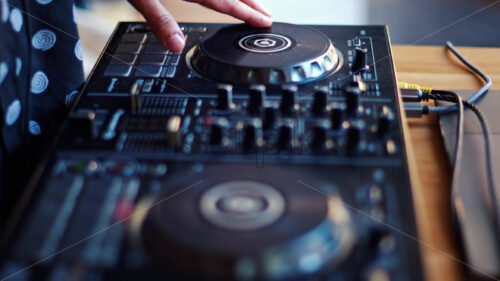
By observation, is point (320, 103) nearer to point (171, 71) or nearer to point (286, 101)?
point (286, 101)

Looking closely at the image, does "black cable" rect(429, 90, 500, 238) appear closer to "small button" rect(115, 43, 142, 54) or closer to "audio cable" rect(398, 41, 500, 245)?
"audio cable" rect(398, 41, 500, 245)

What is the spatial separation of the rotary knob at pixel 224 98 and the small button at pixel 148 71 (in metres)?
0.14

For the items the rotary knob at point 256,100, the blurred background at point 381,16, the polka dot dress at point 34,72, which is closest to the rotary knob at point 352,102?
the rotary knob at point 256,100

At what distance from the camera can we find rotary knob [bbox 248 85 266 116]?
0.64m

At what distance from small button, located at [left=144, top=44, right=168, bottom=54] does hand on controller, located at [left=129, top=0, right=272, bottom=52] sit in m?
0.01

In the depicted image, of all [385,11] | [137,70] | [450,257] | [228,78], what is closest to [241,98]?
[228,78]

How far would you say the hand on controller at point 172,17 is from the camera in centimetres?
81

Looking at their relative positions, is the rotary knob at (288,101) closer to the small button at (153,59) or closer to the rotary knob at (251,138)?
the rotary knob at (251,138)

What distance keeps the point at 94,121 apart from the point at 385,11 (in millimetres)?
2142

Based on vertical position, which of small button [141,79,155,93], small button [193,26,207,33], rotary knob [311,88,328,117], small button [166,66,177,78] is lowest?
rotary knob [311,88,328,117]

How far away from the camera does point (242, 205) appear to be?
49 cm

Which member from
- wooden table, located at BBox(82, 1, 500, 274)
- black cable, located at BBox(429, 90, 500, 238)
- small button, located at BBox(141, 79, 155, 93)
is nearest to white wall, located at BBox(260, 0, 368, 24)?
wooden table, located at BBox(82, 1, 500, 274)

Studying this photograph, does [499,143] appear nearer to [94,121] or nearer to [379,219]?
[379,219]

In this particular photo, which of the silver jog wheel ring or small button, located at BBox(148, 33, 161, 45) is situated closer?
the silver jog wheel ring
